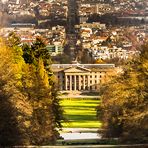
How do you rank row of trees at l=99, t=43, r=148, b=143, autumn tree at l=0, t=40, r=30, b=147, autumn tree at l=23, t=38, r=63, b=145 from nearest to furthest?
autumn tree at l=0, t=40, r=30, b=147
row of trees at l=99, t=43, r=148, b=143
autumn tree at l=23, t=38, r=63, b=145

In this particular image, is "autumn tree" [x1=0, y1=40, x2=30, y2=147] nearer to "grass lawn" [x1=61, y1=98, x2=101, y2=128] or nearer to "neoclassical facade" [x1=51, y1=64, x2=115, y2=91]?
"grass lawn" [x1=61, y1=98, x2=101, y2=128]

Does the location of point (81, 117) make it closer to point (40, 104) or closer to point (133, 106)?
point (40, 104)

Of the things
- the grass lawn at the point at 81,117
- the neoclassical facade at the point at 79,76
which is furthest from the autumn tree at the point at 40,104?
the neoclassical facade at the point at 79,76

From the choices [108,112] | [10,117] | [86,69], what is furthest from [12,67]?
[86,69]

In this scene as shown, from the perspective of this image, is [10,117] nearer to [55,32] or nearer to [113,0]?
[55,32]

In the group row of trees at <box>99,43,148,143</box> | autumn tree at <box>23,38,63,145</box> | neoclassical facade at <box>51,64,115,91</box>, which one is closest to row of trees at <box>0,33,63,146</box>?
autumn tree at <box>23,38,63,145</box>

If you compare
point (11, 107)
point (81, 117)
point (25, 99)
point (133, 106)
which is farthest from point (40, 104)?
point (81, 117)
